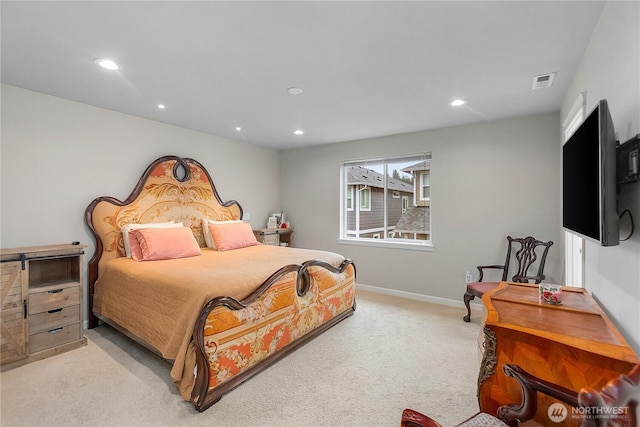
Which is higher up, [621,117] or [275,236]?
[621,117]

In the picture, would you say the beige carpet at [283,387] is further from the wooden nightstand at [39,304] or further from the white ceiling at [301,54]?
the white ceiling at [301,54]

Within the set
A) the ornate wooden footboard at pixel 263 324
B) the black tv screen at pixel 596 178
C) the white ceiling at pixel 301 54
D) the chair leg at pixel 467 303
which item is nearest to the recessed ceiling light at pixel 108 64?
the white ceiling at pixel 301 54

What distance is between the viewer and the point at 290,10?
1647 millimetres

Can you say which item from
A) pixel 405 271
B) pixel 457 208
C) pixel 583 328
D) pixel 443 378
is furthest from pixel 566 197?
pixel 405 271

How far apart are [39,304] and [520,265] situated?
4.80m

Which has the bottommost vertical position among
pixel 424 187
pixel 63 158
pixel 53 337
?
pixel 53 337

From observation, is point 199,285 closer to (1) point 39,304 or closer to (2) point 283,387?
(2) point 283,387

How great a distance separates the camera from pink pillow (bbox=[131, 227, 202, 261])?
312cm

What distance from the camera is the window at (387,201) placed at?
14.1 feet

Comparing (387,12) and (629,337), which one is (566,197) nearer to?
(629,337)

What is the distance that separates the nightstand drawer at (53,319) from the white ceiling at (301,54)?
204 cm

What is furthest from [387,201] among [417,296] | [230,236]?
[230,236]

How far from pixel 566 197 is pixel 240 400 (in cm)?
263

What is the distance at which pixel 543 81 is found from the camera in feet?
8.23
